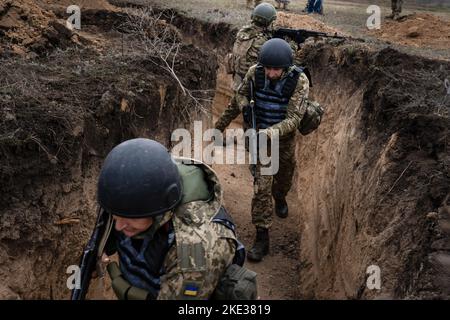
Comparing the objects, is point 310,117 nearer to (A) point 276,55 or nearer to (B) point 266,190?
Answer: (A) point 276,55

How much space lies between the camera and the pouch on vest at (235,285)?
271 cm

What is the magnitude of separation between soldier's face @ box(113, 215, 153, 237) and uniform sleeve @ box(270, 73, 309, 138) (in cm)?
330

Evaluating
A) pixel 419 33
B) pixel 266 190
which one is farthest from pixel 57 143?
pixel 419 33

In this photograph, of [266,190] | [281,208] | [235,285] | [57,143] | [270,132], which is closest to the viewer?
[235,285]

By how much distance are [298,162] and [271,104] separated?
2.83m

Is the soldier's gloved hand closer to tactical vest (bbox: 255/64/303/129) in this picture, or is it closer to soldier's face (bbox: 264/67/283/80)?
tactical vest (bbox: 255/64/303/129)

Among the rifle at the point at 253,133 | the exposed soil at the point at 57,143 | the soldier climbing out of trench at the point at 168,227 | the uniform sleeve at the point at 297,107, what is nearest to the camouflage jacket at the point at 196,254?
the soldier climbing out of trench at the point at 168,227

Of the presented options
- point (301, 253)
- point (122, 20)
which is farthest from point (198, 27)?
point (301, 253)

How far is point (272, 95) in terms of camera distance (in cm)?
611

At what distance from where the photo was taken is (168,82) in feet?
21.5

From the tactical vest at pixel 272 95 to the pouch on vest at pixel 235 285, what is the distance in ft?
11.7

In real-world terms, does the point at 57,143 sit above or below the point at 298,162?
above

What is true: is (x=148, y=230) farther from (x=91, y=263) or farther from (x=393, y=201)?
(x=393, y=201)

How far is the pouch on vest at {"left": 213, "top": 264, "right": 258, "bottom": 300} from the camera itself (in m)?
2.71
